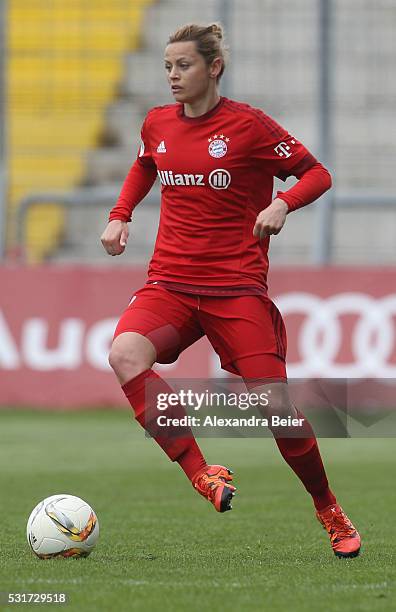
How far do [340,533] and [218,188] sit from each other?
1.55 meters

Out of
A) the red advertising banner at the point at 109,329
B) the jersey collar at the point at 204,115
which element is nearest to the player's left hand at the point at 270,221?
the jersey collar at the point at 204,115

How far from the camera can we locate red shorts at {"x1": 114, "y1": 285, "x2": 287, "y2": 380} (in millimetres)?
5547

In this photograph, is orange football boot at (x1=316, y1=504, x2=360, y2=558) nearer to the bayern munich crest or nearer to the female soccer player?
the female soccer player

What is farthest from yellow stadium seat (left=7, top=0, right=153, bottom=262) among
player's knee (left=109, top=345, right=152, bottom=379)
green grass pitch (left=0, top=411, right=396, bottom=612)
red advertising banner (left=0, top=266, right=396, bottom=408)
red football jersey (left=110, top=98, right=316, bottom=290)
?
player's knee (left=109, top=345, right=152, bottom=379)

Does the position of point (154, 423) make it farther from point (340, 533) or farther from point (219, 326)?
point (340, 533)

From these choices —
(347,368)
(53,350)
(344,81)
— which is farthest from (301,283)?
(344,81)

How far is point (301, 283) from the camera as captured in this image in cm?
1323

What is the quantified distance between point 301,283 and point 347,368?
987 mm

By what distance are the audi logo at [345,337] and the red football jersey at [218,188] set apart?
7229 mm

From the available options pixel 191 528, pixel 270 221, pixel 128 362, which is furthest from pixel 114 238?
pixel 191 528

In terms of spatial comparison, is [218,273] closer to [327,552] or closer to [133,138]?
[327,552]

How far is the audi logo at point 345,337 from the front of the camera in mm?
12861

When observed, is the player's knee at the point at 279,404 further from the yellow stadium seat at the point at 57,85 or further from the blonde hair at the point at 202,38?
the yellow stadium seat at the point at 57,85

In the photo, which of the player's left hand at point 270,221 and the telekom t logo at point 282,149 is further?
the telekom t logo at point 282,149
